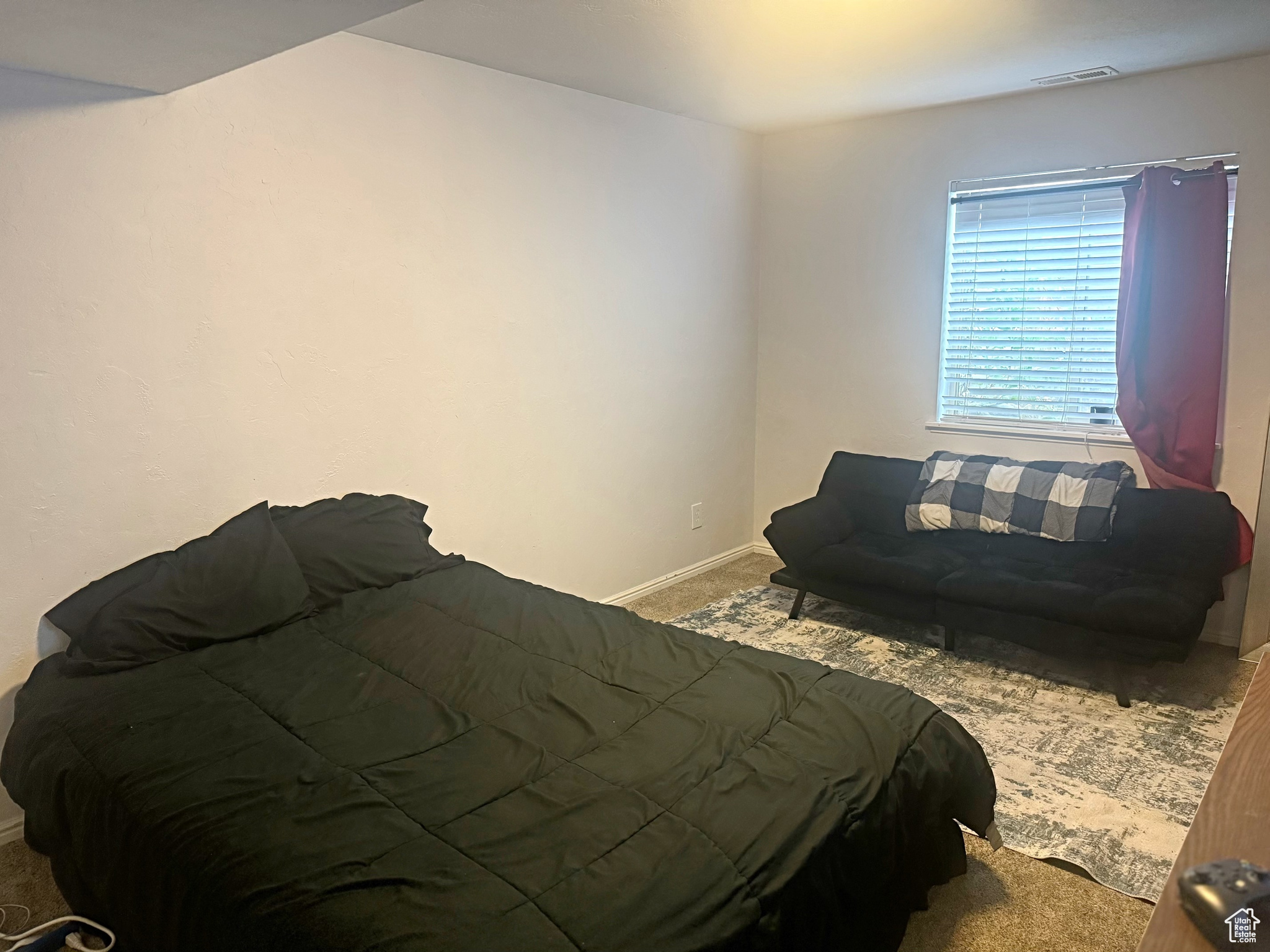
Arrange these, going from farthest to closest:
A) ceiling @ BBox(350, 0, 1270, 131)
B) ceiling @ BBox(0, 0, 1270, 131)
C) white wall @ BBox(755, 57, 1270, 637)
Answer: white wall @ BBox(755, 57, 1270, 637) → ceiling @ BBox(350, 0, 1270, 131) → ceiling @ BBox(0, 0, 1270, 131)

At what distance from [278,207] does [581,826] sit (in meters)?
2.32

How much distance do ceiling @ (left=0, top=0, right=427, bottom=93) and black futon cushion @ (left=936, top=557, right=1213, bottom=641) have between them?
118 inches

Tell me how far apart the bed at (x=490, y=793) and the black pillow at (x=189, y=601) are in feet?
0.20

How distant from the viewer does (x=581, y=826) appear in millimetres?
1727

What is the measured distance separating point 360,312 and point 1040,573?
299 centimetres

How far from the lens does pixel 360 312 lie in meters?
3.23

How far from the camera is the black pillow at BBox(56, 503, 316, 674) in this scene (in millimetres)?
2451

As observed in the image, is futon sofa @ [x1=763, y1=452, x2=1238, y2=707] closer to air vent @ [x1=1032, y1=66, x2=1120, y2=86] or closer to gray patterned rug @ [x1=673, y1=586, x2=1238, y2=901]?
gray patterned rug @ [x1=673, y1=586, x2=1238, y2=901]

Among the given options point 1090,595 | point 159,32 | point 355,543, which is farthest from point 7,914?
point 1090,595

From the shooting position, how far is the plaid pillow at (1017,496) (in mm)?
3787

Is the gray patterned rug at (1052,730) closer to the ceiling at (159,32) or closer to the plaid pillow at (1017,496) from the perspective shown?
→ the plaid pillow at (1017,496)

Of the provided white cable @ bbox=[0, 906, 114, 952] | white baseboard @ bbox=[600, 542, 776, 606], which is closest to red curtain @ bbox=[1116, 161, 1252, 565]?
white baseboard @ bbox=[600, 542, 776, 606]

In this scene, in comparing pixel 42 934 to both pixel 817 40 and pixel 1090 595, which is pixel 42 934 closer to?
pixel 1090 595

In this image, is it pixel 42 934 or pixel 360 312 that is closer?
pixel 42 934
